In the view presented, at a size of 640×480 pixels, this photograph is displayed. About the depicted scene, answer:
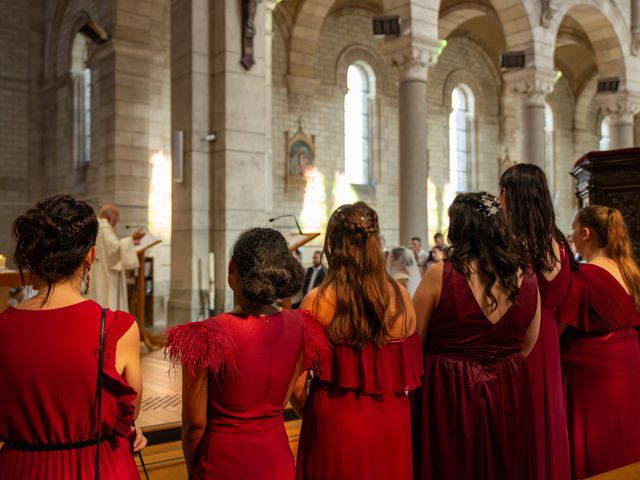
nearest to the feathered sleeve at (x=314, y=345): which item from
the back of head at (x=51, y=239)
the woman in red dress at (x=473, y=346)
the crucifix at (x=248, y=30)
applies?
the woman in red dress at (x=473, y=346)

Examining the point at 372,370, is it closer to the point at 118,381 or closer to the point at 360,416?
the point at 360,416

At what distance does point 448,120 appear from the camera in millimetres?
18156

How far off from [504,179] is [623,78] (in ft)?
44.5

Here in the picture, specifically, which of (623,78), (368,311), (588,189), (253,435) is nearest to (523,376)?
(368,311)

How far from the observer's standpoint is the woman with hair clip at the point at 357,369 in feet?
6.89

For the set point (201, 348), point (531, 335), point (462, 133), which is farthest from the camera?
point (462, 133)

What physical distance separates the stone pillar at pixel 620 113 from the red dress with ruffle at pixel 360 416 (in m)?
14.3

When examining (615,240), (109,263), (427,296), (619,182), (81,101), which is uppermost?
(81,101)

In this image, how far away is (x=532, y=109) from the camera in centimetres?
1287

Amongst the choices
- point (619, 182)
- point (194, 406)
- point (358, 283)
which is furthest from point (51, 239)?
point (619, 182)

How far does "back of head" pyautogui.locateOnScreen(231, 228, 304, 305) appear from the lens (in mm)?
1847

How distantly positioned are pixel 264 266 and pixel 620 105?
14.8 metres

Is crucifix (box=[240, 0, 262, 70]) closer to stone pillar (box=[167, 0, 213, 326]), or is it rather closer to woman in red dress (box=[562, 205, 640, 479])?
stone pillar (box=[167, 0, 213, 326])

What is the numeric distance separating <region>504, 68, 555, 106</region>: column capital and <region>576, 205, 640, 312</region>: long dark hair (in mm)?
10110
